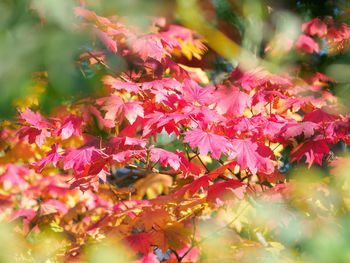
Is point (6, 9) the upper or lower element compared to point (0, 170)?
Answer: upper

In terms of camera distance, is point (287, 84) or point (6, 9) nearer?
point (6, 9)

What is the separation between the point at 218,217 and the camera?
2.46 metres

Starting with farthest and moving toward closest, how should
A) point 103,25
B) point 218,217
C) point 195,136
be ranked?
point 218,217 < point 103,25 < point 195,136

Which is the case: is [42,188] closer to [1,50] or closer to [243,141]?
[243,141]

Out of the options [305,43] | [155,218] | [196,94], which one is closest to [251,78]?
[196,94]

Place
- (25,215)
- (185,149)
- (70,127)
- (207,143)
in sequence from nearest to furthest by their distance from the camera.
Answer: (207,143)
(70,127)
(185,149)
(25,215)

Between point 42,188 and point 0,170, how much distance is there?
0.57 metres

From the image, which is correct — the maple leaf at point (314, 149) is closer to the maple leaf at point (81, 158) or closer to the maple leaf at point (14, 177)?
the maple leaf at point (81, 158)

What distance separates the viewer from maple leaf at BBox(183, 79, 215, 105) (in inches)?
64.6

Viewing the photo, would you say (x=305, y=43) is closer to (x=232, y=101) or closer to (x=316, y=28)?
(x=316, y=28)

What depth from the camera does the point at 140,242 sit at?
5.75ft

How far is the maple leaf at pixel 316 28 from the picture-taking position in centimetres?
293

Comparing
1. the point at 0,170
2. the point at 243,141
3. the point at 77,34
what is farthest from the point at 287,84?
the point at 0,170

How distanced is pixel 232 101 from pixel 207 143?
1.18ft
